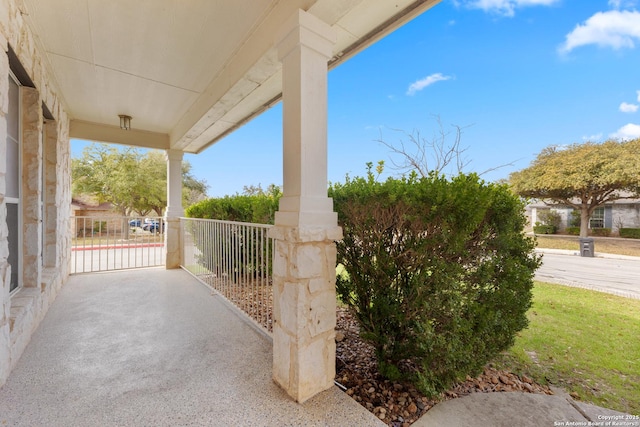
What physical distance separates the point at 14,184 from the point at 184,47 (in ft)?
6.09

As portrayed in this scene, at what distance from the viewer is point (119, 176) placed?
44.1 ft

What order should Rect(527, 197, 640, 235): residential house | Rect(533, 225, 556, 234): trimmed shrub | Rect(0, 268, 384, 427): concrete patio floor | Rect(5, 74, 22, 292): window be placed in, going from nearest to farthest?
Rect(0, 268, 384, 427): concrete patio floor < Rect(5, 74, 22, 292): window < Rect(527, 197, 640, 235): residential house < Rect(533, 225, 556, 234): trimmed shrub

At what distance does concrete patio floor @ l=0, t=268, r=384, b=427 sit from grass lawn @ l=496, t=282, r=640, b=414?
68.0 inches

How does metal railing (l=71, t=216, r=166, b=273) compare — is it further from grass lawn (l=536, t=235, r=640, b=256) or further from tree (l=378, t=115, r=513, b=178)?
grass lawn (l=536, t=235, r=640, b=256)

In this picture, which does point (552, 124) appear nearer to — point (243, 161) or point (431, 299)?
point (431, 299)

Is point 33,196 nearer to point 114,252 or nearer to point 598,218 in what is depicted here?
point 114,252

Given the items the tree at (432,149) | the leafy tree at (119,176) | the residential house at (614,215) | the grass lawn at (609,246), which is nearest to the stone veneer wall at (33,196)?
the tree at (432,149)

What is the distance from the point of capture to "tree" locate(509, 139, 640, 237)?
1112cm

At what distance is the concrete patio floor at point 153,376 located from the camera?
56.9 inches

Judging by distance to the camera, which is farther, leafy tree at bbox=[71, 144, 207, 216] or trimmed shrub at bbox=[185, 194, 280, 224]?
leafy tree at bbox=[71, 144, 207, 216]

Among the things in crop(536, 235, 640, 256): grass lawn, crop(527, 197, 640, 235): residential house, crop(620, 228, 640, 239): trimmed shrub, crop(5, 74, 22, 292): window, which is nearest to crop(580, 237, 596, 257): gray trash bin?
crop(536, 235, 640, 256): grass lawn

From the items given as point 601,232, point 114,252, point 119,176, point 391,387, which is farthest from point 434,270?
point 601,232

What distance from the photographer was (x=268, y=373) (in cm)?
185

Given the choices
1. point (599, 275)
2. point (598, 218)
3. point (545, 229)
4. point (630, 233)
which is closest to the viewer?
point (599, 275)
